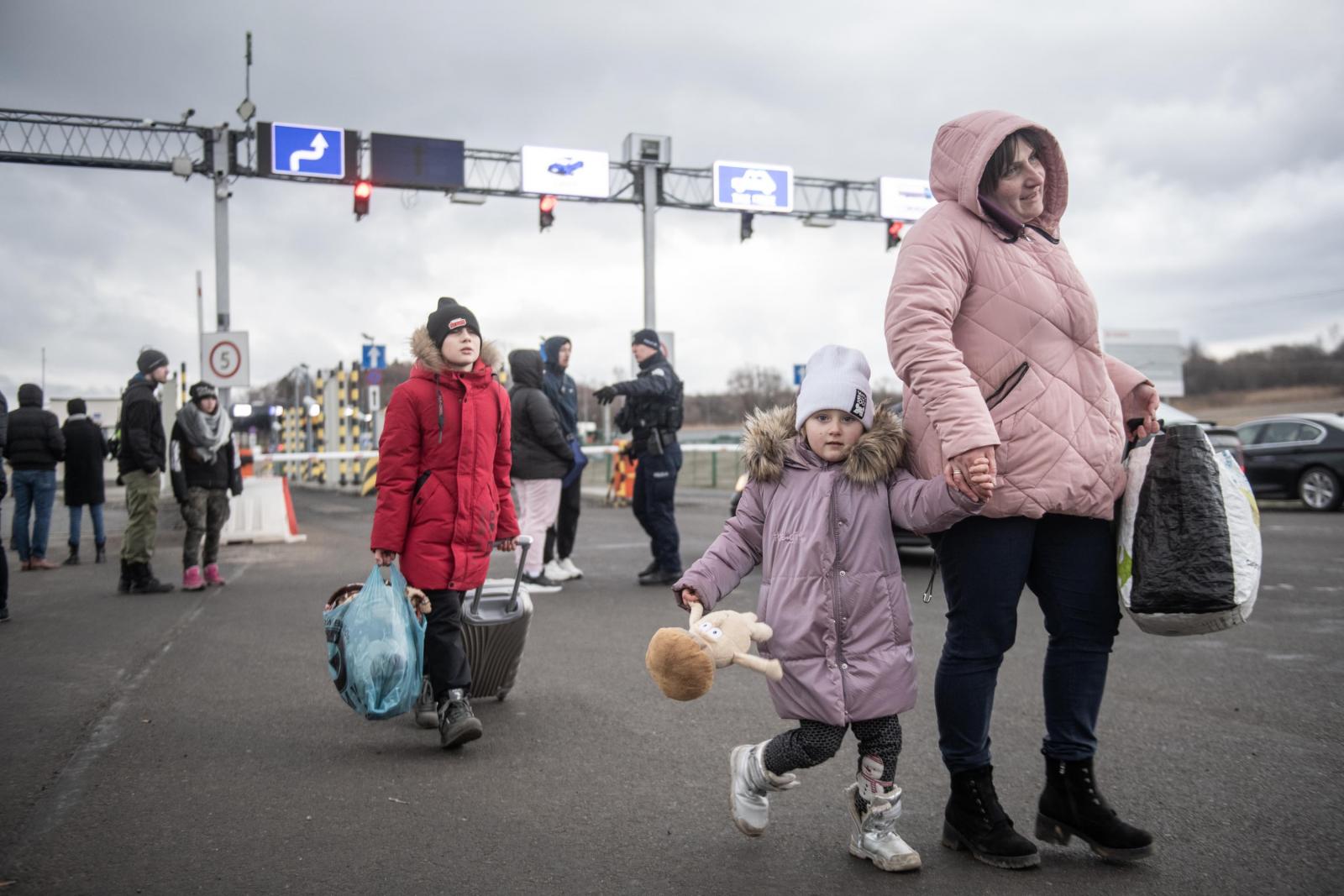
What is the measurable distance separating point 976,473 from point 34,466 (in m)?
10.9

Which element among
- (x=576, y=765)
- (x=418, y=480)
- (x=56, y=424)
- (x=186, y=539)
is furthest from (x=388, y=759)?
(x=56, y=424)

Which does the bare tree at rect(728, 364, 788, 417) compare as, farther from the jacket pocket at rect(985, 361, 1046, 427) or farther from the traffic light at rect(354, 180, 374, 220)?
the jacket pocket at rect(985, 361, 1046, 427)

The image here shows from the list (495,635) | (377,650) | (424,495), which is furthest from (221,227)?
(377,650)

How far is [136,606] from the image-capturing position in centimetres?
807

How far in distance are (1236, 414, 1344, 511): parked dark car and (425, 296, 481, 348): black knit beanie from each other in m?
15.8

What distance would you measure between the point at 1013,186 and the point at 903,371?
25.5 inches

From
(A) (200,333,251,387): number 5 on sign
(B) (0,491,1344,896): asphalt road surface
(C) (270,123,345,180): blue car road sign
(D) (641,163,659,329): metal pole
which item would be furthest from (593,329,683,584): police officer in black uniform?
(D) (641,163,659,329): metal pole

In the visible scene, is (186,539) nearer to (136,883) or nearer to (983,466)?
(136,883)

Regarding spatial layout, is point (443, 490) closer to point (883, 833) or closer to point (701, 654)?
point (701, 654)

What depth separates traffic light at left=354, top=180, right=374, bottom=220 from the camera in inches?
765

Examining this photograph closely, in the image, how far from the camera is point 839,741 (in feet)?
9.94

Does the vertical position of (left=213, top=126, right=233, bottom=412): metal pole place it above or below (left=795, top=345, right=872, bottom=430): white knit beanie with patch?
above

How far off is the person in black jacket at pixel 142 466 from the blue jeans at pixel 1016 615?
7.47 metres

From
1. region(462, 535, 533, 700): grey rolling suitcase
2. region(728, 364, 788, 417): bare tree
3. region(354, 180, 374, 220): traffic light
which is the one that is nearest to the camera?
region(462, 535, 533, 700): grey rolling suitcase
